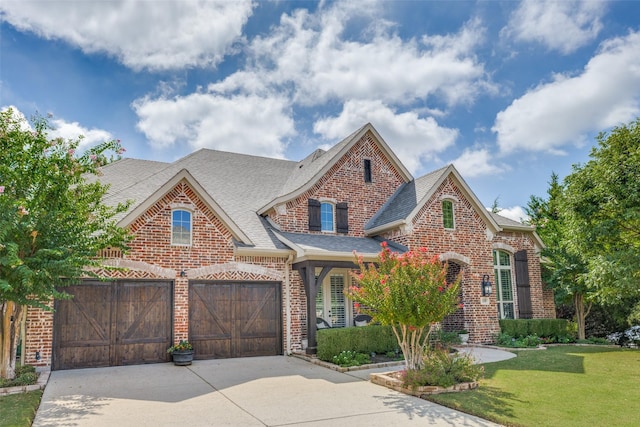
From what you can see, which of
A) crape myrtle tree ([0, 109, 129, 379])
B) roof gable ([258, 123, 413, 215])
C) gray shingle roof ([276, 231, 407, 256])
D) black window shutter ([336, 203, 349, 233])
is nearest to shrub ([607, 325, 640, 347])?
gray shingle roof ([276, 231, 407, 256])

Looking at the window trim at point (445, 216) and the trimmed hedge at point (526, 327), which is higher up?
the window trim at point (445, 216)

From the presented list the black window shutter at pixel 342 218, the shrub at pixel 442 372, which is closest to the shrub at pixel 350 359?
the shrub at pixel 442 372

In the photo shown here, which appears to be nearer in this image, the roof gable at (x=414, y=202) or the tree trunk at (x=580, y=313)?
the roof gable at (x=414, y=202)

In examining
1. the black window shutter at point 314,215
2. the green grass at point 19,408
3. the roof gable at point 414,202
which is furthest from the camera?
the black window shutter at point 314,215

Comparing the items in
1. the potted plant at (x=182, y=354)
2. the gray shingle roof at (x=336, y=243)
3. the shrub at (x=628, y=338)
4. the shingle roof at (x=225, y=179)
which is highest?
the shingle roof at (x=225, y=179)

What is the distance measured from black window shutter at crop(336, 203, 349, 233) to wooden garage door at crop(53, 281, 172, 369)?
6395mm

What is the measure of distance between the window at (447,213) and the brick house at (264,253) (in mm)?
39

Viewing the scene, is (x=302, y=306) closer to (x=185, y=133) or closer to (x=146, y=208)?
(x=146, y=208)

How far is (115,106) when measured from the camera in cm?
1240

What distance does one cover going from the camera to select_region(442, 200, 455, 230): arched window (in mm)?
16859

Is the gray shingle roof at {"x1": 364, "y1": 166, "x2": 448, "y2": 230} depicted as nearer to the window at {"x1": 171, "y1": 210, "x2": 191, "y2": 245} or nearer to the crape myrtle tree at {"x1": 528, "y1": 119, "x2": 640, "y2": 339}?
the crape myrtle tree at {"x1": 528, "y1": 119, "x2": 640, "y2": 339}

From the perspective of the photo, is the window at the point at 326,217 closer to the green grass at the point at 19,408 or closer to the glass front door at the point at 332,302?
the glass front door at the point at 332,302

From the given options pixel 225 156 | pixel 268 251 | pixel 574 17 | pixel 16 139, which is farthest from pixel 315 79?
pixel 225 156

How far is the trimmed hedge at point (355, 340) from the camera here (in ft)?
40.9
